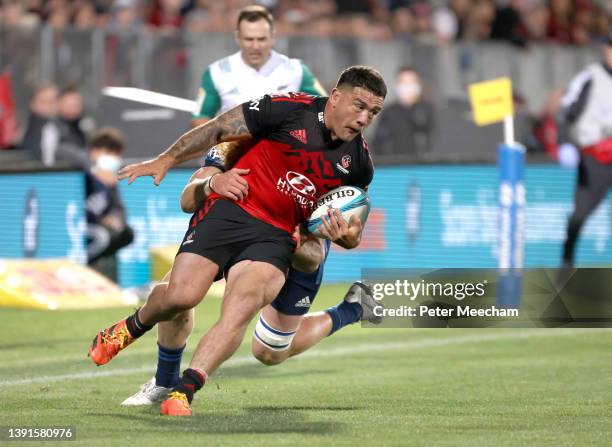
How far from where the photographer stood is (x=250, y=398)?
9.24 metres

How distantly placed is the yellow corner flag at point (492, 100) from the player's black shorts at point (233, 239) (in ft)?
23.0

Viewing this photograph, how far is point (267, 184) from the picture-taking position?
853cm

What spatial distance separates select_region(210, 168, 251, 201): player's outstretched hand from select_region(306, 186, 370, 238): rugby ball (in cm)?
44

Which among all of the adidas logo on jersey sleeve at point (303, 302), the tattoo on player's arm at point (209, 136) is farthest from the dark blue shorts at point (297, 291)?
the tattoo on player's arm at point (209, 136)

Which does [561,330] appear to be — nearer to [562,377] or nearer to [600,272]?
[600,272]

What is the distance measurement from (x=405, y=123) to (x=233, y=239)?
11560 mm

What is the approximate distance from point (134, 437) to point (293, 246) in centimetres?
180

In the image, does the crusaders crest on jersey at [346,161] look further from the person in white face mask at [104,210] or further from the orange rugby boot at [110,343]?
the person in white face mask at [104,210]

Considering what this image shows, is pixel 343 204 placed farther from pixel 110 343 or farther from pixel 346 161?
pixel 110 343

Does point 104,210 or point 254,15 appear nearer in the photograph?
point 254,15

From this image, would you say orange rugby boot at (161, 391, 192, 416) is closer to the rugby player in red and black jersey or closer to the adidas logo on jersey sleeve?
the rugby player in red and black jersey

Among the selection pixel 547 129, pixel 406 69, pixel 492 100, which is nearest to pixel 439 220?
pixel 406 69

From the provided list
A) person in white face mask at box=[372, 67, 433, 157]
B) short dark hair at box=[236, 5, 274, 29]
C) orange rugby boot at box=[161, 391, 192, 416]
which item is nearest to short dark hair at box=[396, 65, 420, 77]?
person in white face mask at box=[372, 67, 433, 157]

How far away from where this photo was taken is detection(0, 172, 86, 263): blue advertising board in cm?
1568
